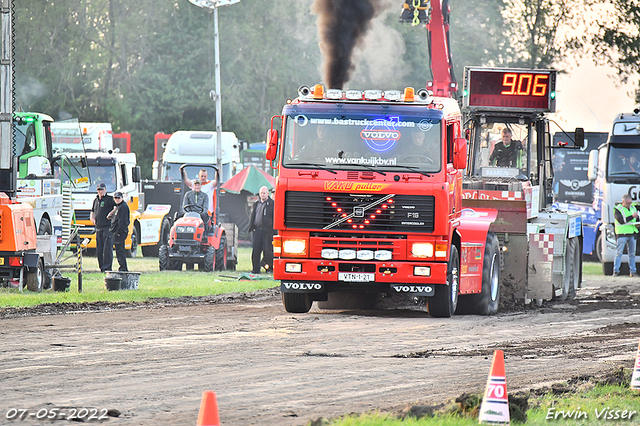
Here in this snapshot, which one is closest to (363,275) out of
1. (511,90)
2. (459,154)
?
(459,154)

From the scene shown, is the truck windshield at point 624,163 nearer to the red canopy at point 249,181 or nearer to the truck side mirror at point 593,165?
the truck side mirror at point 593,165

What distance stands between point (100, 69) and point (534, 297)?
4220 cm

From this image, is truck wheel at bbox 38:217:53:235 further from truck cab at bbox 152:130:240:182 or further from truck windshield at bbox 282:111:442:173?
truck cab at bbox 152:130:240:182

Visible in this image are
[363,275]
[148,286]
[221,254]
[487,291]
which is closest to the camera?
[363,275]

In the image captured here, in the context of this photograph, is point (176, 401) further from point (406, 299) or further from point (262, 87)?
point (262, 87)

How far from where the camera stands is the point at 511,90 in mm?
18656

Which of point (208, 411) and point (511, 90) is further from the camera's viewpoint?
point (511, 90)

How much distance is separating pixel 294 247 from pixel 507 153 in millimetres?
5506

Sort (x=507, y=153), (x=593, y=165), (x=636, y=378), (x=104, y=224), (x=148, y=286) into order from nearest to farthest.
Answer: (x=636, y=378)
(x=507, y=153)
(x=148, y=286)
(x=104, y=224)
(x=593, y=165)

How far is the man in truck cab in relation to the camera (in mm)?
18438

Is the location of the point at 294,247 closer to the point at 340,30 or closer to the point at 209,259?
the point at 340,30

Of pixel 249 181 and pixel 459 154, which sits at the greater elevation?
pixel 459 154

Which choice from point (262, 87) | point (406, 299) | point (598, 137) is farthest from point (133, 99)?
point (406, 299)

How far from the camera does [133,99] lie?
5606 centimetres
